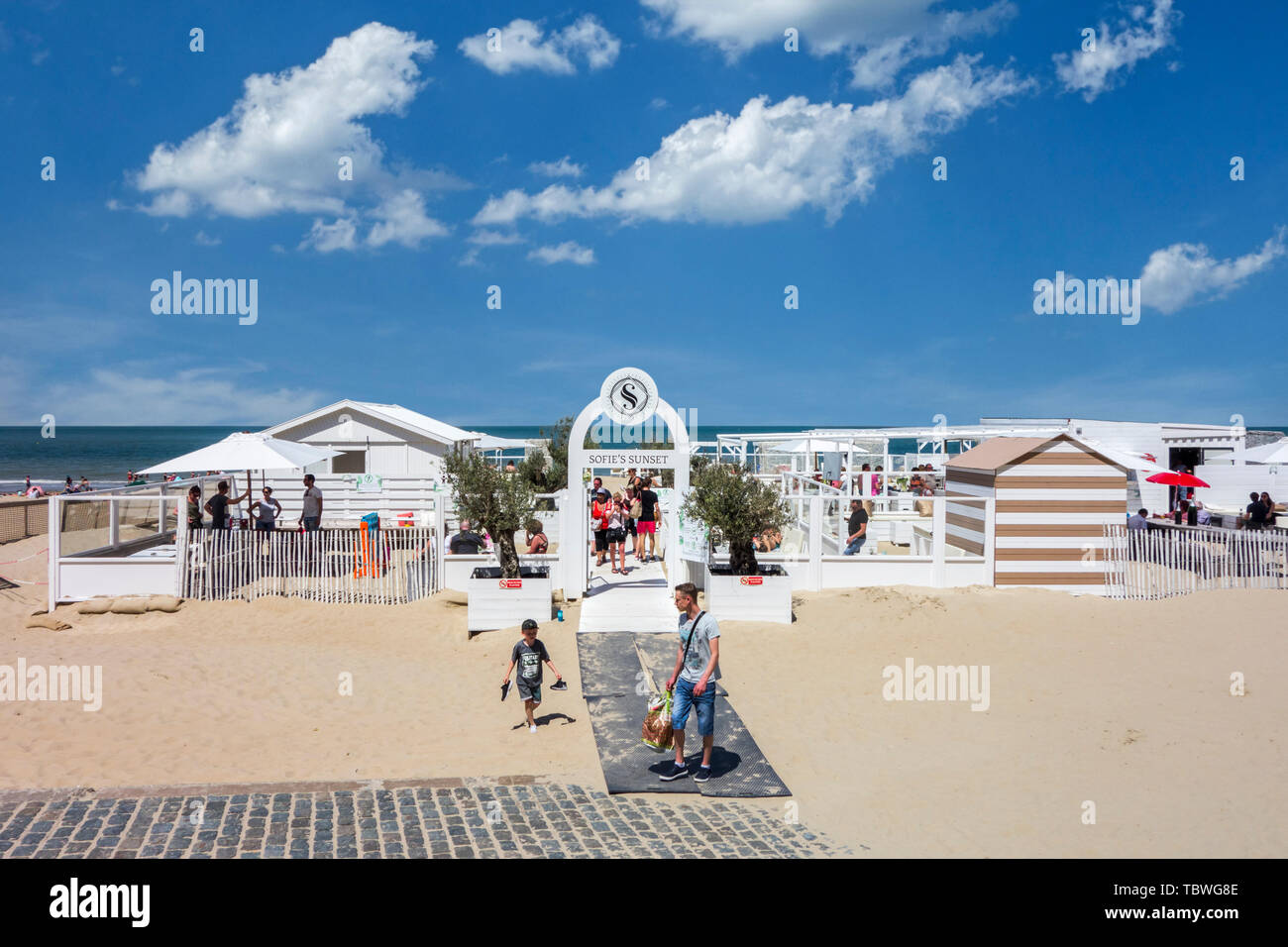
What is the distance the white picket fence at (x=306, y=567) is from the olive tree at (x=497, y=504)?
5.12 feet

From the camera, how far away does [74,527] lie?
65.6 feet

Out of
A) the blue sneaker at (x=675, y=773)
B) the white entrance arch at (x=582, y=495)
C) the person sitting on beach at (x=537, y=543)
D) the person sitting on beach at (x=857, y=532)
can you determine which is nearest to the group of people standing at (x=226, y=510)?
the person sitting on beach at (x=537, y=543)

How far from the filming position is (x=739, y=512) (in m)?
11.9

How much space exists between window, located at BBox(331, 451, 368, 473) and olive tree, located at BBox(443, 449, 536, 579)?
12.2 meters

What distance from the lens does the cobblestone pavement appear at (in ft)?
17.7

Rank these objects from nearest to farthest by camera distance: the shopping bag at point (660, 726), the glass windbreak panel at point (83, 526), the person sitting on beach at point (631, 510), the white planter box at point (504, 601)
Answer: the shopping bag at point (660, 726) < the white planter box at point (504, 601) < the person sitting on beach at point (631, 510) < the glass windbreak panel at point (83, 526)

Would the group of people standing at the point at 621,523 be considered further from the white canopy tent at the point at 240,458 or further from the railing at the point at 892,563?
the white canopy tent at the point at 240,458

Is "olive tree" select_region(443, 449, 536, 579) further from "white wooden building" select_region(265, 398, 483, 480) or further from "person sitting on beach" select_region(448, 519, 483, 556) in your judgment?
"white wooden building" select_region(265, 398, 483, 480)

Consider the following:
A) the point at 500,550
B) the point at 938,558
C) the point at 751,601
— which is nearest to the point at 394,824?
the point at 500,550

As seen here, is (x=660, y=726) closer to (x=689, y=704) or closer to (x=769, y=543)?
(x=689, y=704)

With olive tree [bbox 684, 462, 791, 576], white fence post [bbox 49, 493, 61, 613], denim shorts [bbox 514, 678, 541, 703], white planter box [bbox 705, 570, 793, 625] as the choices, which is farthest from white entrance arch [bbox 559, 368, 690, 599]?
white fence post [bbox 49, 493, 61, 613]

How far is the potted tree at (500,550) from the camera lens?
38.3 feet
